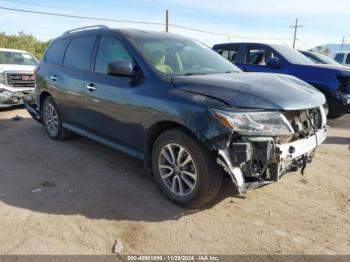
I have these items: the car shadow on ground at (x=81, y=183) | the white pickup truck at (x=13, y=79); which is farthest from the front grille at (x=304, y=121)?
the white pickup truck at (x=13, y=79)

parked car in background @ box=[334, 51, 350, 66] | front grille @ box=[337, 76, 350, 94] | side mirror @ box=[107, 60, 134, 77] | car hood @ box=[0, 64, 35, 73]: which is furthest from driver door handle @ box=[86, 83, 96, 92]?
parked car in background @ box=[334, 51, 350, 66]

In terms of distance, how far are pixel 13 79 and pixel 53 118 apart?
12.8 feet

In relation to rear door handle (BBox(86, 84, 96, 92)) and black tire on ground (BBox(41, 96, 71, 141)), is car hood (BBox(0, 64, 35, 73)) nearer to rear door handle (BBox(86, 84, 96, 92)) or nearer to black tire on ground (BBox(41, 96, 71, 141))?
black tire on ground (BBox(41, 96, 71, 141))

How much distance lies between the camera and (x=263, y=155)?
295 cm

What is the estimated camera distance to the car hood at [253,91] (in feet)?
9.91

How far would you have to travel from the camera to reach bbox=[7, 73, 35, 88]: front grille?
8.77 m

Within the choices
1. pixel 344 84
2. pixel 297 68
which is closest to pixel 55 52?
pixel 297 68

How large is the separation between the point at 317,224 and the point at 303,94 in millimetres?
1289

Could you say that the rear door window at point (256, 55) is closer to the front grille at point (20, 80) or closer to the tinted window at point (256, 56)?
the tinted window at point (256, 56)

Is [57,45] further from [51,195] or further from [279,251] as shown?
[279,251]

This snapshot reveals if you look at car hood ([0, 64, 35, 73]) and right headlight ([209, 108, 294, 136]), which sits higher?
right headlight ([209, 108, 294, 136])

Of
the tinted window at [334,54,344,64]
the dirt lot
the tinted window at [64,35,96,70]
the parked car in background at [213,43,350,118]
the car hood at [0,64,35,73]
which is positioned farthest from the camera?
the tinted window at [334,54,344,64]

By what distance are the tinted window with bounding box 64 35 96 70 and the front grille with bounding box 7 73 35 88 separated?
169 inches

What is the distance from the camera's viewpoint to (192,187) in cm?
333
